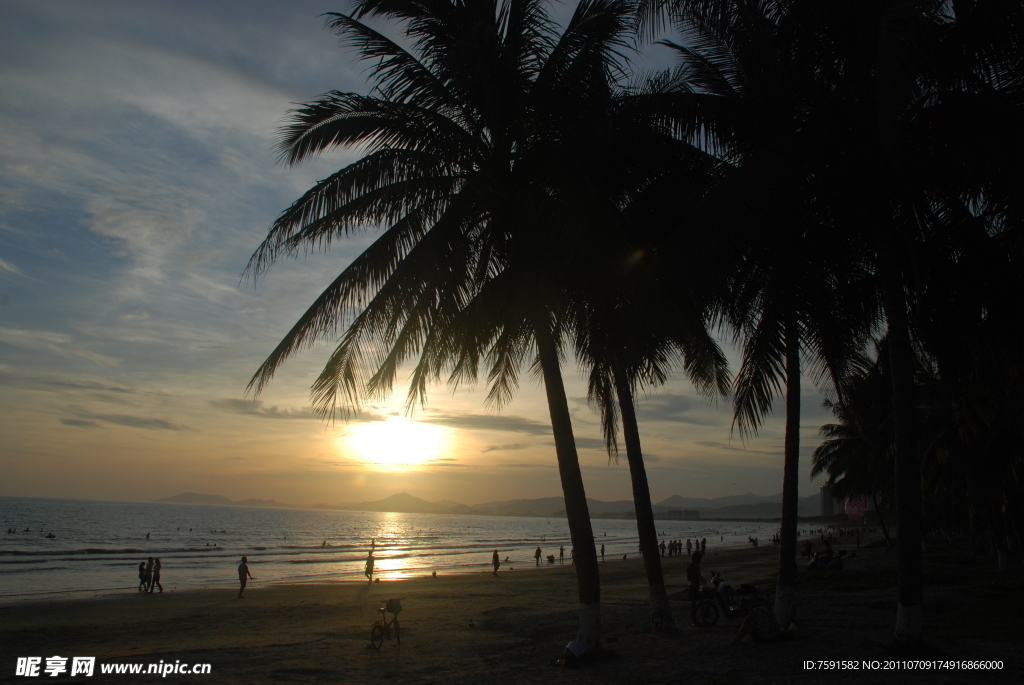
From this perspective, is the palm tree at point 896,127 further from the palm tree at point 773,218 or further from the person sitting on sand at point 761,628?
the person sitting on sand at point 761,628

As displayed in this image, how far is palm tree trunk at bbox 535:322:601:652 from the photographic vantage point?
7910mm

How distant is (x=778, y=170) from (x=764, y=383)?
12.9ft

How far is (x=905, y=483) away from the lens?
22.2 feet

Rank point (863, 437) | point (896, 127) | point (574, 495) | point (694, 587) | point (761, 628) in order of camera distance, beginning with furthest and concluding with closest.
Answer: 1. point (863, 437)
2. point (694, 587)
3. point (761, 628)
4. point (574, 495)
5. point (896, 127)

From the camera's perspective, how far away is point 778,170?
21.1ft

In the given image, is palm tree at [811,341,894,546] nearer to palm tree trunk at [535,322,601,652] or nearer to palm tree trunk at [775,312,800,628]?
palm tree trunk at [775,312,800,628]

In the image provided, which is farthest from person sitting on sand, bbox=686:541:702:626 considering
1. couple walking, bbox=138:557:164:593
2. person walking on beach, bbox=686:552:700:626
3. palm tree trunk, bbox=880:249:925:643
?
couple walking, bbox=138:557:164:593

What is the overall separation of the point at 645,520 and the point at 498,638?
3625mm

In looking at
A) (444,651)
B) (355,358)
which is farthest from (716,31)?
(444,651)

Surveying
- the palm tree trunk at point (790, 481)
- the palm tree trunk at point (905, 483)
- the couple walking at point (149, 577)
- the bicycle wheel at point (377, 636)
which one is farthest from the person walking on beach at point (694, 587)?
the couple walking at point (149, 577)

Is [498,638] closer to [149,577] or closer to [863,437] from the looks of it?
[149,577]

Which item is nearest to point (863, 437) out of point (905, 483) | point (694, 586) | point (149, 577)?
point (694, 586)

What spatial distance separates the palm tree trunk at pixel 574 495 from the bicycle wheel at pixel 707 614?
291cm

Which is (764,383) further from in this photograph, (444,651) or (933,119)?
(444,651)
